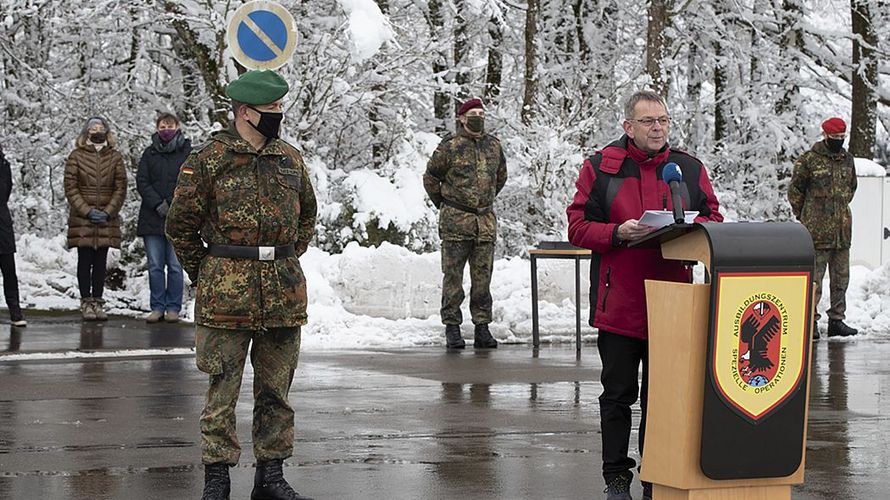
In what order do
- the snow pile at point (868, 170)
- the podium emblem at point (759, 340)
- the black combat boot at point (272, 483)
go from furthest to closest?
the snow pile at point (868, 170)
the black combat boot at point (272, 483)
the podium emblem at point (759, 340)

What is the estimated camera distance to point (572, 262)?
16.2 m

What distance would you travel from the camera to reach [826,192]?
48.7ft

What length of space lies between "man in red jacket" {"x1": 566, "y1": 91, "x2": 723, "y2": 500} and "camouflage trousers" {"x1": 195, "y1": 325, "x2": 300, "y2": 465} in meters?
1.39

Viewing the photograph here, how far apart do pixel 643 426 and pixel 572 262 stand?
367 inches

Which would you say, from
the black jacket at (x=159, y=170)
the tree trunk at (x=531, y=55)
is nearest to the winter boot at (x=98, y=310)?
the black jacket at (x=159, y=170)

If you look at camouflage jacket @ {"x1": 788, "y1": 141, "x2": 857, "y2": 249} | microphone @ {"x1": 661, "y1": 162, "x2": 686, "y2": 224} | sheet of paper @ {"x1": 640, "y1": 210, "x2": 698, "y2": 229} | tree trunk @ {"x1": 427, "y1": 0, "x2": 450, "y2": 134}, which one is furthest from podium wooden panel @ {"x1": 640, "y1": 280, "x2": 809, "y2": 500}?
tree trunk @ {"x1": 427, "y1": 0, "x2": 450, "y2": 134}

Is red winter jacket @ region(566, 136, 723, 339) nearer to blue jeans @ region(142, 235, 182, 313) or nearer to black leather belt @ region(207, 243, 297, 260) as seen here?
black leather belt @ region(207, 243, 297, 260)

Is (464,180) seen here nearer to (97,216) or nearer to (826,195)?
(826,195)

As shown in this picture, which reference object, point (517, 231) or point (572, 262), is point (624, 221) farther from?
point (517, 231)

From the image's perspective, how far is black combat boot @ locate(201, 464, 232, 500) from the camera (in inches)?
269

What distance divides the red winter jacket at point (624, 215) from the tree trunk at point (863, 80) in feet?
64.9

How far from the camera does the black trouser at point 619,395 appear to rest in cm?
679

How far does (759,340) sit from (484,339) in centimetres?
806

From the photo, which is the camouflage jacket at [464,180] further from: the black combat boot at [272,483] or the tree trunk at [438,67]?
the tree trunk at [438,67]
